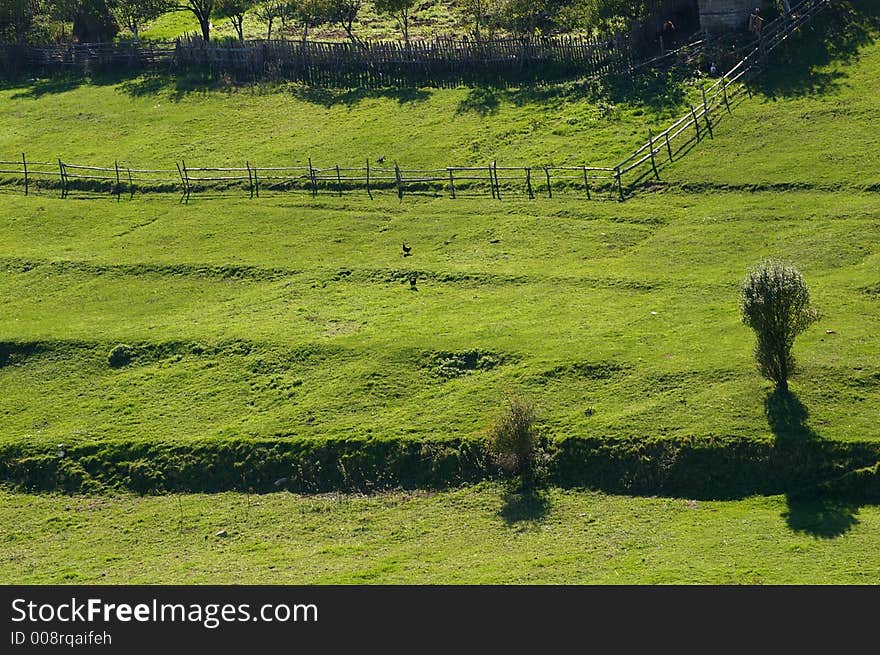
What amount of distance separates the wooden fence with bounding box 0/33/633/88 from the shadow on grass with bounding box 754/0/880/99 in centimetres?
909

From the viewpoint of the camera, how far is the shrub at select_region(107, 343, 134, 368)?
53.6 m

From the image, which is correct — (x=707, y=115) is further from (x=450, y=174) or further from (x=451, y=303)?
(x=451, y=303)

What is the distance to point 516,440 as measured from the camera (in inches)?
1697

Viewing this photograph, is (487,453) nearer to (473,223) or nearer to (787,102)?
(473,223)

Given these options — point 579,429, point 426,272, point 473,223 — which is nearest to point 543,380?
point 579,429

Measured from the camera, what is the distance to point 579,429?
146 feet

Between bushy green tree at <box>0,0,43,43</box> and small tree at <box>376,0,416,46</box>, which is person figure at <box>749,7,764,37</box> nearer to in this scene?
small tree at <box>376,0,416,46</box>

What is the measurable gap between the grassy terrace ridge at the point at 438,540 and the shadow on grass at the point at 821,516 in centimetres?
6

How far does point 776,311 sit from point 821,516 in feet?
25.1

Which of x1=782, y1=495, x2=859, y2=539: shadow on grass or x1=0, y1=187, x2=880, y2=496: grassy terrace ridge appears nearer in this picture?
x1=782, y1=495, x2=859, y2=539: shadow on grass

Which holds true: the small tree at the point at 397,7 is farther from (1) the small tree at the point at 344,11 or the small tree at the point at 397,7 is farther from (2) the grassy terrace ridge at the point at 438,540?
(2) the grassy terrace ridge at the point at 438,540

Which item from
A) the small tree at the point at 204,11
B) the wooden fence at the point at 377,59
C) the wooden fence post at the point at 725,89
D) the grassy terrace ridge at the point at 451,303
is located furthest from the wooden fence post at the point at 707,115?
the small tree at the point at 204,11

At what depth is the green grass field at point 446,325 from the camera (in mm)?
40500

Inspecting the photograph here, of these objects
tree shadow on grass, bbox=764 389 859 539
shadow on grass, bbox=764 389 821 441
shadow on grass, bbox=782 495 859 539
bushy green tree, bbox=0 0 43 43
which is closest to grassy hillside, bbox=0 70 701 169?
bushy green tree, bbox=0 0 43 43
